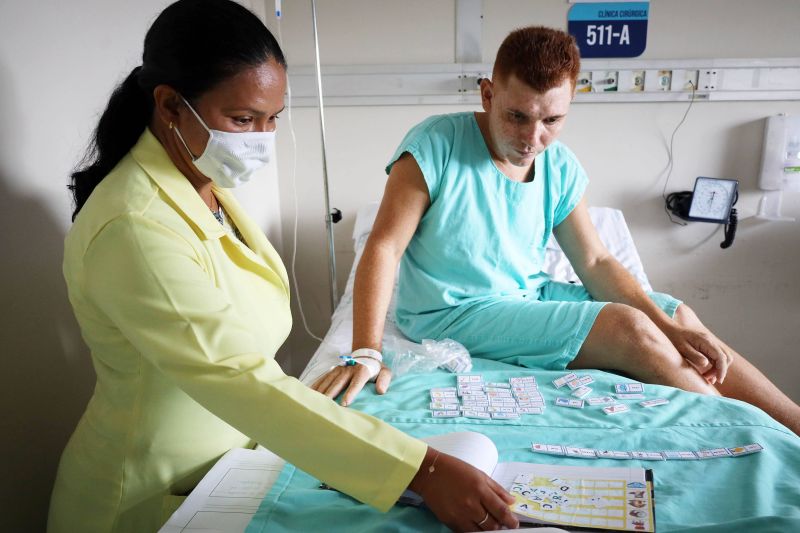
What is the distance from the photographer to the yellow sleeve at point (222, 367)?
0.77 meters

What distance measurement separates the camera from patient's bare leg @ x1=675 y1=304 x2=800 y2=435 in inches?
54.3

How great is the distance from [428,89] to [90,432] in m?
1.99

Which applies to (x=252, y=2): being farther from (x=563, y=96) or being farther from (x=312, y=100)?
(x=563, y=96)

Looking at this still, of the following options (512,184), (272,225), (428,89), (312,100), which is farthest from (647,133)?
(272,225)

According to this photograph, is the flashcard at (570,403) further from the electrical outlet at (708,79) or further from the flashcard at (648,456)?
the electrical outlet at (708,79)

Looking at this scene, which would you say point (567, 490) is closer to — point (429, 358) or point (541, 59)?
point (429, 358)

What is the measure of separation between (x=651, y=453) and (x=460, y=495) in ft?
1.37

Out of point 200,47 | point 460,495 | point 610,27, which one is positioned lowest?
point 460,495

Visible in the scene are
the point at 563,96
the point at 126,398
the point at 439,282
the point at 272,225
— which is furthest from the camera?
the point at 272,225

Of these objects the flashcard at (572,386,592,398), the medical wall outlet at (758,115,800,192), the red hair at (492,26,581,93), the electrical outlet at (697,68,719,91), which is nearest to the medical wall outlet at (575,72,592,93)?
the electrical outlet at (697,68,719,91)

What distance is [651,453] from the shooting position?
101 centimetres

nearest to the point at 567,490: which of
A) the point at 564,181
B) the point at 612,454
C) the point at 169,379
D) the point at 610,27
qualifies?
the point at 612,454

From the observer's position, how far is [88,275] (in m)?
0.80

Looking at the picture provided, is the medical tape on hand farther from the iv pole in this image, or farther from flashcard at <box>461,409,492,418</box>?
the iv pole
